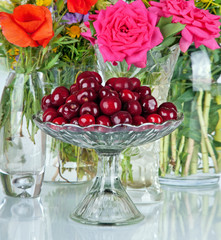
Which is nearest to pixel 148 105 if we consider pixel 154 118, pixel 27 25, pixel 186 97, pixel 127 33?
pixel 154 118

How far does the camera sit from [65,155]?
106cm

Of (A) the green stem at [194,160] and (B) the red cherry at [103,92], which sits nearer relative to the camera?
(B) the red cherry at [103,92]

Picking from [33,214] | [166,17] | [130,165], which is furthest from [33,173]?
[166,17]

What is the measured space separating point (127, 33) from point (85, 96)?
0.45ft

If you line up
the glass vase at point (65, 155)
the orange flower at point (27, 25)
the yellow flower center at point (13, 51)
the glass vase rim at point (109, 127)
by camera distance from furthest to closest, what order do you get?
the glass vase at point (65, 155) < the yellow flower center at point (13, 51) < the orange flower at point (27, 25) < the glass vase rim at point (109, 127)

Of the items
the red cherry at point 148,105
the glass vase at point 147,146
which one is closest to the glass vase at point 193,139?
the glass vase at point 147,146

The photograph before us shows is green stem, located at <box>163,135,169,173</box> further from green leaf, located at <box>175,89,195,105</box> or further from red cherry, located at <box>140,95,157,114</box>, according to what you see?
red cherry, located at <box>140,95,157,114</box>

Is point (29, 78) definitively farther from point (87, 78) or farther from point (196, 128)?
point (196, 128)

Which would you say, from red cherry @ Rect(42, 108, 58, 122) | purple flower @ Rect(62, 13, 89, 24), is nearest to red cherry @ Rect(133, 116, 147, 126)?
red cherry @ Rect(42, 108, 58, 122)

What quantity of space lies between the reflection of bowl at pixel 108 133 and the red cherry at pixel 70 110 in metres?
0.02

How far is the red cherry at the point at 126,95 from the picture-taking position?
76 centimetres

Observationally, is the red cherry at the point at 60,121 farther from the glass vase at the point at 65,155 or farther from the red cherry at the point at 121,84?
the glass vase at the point at 65,155

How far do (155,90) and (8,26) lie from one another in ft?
0.95

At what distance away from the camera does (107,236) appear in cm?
75
